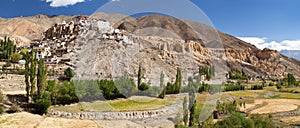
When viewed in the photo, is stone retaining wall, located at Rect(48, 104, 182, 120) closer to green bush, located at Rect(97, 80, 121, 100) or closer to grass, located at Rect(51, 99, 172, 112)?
grass, located at Rect(51, 99, 172, 112)

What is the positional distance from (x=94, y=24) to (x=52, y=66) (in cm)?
2228

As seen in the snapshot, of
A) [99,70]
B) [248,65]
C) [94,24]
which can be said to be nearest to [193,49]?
[248,65]

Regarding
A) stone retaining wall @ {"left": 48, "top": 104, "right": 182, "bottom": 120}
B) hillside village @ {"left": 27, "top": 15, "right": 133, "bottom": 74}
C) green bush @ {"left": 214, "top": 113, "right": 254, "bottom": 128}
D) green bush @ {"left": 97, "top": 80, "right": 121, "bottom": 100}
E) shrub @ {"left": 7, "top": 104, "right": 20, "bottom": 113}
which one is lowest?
stone retaining wall @ {"left": 48, "top": 104, "right": 182, "bottom": 120}

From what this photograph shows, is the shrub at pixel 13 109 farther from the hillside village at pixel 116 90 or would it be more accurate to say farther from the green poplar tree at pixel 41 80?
the green poplar tree at pixel 41 80

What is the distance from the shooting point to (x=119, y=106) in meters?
25.3

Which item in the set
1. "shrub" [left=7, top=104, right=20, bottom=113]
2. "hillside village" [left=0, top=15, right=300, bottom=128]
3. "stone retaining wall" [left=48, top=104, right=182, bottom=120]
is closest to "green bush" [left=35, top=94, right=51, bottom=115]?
"hillside village" [left=0, top=15, right=300, bottom=128]

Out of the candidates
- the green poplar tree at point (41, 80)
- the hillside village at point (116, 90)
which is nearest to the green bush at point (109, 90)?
the hillside village at point (116, 90)

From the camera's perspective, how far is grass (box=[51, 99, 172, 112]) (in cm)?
2351

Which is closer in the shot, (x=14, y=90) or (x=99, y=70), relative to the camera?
(x=14, y=90)

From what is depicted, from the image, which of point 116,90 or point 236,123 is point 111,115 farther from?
point 236,123

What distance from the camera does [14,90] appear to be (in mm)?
31234

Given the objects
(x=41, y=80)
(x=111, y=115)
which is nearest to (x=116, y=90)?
(x=111, y=115)

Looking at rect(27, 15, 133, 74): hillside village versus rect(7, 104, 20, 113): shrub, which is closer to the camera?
rect(7, 104, 20, 113): shrub

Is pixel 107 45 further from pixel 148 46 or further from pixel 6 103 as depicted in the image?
pixel 6 103
